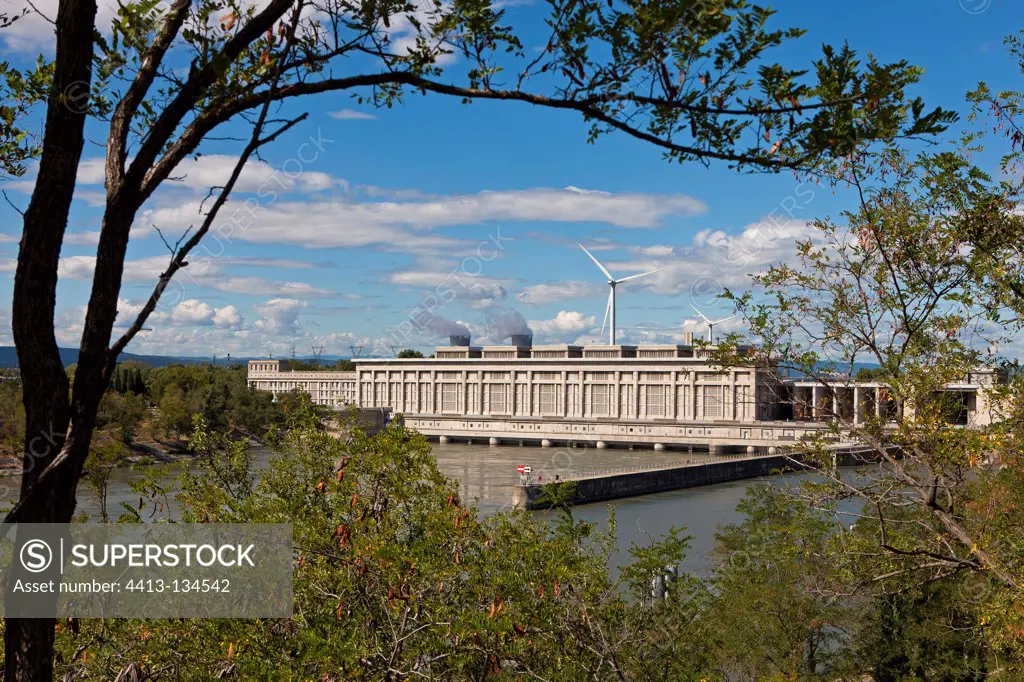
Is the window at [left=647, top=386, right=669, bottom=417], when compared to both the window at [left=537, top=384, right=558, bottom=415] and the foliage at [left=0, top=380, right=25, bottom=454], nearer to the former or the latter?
the window at [left=537, top=384, right=558, bottom=415]

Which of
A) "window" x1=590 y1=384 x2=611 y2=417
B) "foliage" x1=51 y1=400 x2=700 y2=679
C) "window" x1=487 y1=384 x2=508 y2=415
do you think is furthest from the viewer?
"window" x1=487 y1=384 x2=508 y2=415

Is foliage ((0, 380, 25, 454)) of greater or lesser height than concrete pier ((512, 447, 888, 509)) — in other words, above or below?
above

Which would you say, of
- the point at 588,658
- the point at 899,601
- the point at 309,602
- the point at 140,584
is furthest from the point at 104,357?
the point at 899,601

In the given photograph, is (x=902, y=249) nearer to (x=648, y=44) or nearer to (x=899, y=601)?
(x=648, y=44)

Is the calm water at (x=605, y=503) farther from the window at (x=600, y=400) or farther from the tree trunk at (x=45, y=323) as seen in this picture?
the tree trunk at (x=45, y=323)

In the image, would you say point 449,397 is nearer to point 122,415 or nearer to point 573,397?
point 573,397

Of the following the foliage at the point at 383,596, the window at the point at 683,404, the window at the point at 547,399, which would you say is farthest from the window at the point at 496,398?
the foliage at the point at 383,596

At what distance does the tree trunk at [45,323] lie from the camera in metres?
2.69

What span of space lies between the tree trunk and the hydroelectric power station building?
254 feet

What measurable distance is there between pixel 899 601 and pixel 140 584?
14292 mm

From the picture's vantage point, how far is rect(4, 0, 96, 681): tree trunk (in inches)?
106

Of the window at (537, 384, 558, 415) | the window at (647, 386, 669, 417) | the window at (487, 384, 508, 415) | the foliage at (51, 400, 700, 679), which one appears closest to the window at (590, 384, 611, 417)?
the window at (537, 384, 558, 415)

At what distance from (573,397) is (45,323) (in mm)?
97323

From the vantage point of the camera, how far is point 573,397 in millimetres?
99500
